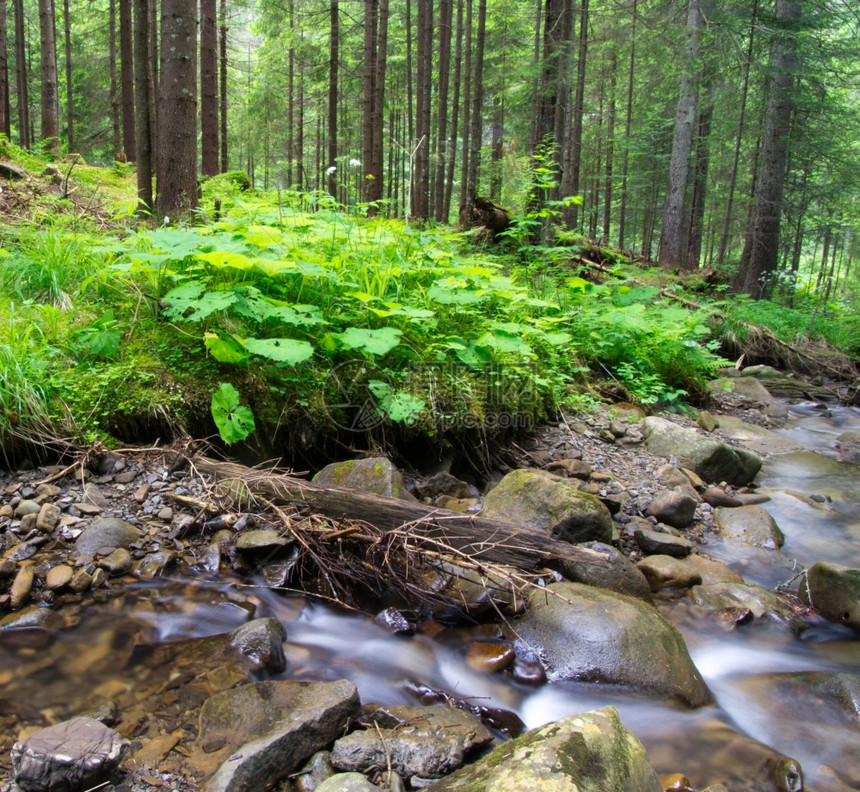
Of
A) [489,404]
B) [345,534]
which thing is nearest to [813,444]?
[489,404]

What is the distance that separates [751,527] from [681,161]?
11657mm

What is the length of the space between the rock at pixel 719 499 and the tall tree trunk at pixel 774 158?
1053 centimetres

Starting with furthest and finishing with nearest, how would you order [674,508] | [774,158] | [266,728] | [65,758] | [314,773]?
[774,158] → [674,508] → [266,728] → [314,773] → [65,758]

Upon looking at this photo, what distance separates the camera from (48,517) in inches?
125

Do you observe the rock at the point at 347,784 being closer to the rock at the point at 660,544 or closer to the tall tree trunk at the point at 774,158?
the rock at the point at 660,544

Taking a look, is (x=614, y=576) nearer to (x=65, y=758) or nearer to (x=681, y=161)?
(x=65, y=758)

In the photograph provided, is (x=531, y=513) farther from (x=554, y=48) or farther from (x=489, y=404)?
(x=554, y=48)

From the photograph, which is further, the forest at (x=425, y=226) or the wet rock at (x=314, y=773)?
the forest at (x=425, y=226)

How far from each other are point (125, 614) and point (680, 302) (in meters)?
9.39

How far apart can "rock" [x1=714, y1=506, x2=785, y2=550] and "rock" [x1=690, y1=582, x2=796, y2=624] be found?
2.52 feet

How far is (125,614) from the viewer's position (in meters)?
2.86

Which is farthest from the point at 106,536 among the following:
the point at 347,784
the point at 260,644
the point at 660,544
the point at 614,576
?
the point at 660,544

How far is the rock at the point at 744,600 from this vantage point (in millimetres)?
3582

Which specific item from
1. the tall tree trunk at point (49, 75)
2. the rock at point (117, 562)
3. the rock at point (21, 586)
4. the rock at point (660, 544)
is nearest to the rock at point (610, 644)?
the rock at point (660, 544)
